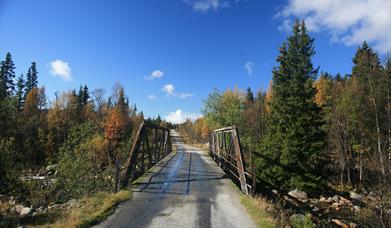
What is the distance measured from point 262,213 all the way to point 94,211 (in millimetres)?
5159

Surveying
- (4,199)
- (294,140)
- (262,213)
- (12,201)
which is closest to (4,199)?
(4,199)

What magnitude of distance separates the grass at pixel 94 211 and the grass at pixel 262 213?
169 inches

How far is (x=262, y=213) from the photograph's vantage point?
8.95m

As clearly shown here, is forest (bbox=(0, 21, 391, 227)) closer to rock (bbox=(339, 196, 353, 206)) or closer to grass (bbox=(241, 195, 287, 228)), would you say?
rock (bbox=(339, 196, 353, 206))

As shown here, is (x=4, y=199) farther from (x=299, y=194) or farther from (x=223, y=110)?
(x=223, y=110)

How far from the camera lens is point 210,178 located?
52.0 ft

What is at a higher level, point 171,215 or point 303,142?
point 303,142

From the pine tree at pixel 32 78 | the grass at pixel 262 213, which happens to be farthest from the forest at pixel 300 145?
the pine tree at pixel 32 78

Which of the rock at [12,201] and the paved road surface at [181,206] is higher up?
the paved road surface at [181,206]

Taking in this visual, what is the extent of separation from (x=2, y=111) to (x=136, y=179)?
16.3 meters

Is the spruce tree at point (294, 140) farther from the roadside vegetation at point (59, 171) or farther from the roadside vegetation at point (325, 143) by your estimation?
the roadside vegetation at point (59, 171)

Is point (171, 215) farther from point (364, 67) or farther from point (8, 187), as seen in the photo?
point (364, 67)

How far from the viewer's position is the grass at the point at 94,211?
7.58m

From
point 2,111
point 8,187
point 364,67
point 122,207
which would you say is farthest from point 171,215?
point 364,67
